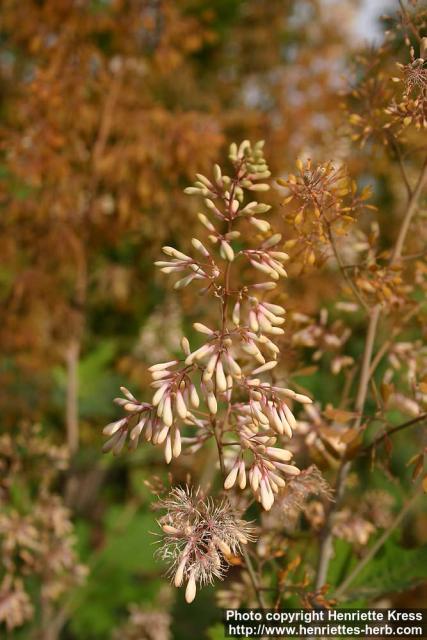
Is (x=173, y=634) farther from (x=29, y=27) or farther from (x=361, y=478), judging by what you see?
(x=29, y=27)

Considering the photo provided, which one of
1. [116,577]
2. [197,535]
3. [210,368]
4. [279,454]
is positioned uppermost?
[210,368]

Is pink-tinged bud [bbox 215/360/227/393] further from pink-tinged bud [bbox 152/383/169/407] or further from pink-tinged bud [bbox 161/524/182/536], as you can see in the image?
pink-tinged bud [bbox 161/524/182/536]

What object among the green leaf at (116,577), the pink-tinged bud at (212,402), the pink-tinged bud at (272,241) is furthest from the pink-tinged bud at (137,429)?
the green leaf at (116,577)

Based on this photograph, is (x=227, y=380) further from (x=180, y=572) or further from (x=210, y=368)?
(x=180, y=572)

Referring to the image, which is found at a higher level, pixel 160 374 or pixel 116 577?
pixel 160 374

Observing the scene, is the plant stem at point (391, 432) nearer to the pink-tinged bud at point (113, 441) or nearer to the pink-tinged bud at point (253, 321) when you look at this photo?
the pink-tinged bud at point (253, 321)

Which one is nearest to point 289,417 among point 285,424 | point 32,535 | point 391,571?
point 285,424
